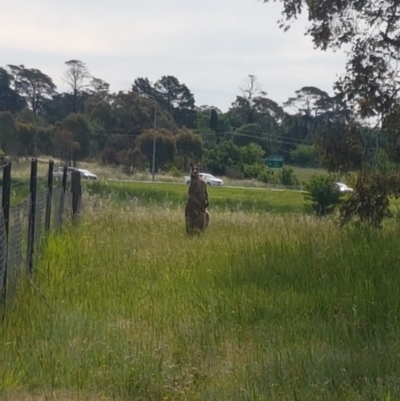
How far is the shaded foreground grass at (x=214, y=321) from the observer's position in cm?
574

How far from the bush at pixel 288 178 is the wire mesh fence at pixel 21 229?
Result: 42.4 meters

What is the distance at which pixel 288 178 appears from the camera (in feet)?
179

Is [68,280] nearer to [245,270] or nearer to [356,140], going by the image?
[245,270]

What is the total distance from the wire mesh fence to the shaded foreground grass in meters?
0.24

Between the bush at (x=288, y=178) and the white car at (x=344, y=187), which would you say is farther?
the bush at (x=288, y=178)

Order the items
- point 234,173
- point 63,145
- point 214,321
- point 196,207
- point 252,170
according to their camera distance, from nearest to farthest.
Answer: point 214,321 < point 196,207 < point 63,145 < point 234,173 < point 252,170

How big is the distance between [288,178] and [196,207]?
131 feet

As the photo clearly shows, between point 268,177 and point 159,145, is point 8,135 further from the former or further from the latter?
point 268,177

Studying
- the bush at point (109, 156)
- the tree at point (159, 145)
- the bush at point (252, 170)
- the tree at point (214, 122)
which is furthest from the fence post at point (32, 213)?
the tree at point (214, 122)

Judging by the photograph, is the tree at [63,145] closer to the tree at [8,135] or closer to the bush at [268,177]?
the tree at [8,135]

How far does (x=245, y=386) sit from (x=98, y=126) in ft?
147

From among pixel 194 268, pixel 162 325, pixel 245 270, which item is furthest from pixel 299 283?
pixel 162 325

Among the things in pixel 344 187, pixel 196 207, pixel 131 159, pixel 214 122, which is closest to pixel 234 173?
pixel 131 159

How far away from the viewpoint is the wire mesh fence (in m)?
7.29
